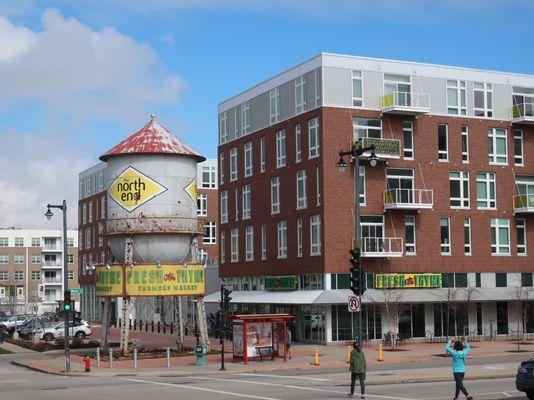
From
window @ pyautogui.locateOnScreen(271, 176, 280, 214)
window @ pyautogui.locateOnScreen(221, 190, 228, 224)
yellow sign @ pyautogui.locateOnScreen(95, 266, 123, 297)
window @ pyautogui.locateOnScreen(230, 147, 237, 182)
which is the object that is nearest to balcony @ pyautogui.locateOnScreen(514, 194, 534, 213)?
window @ pyautogui.locateOnScreen(271, 176, 280, 214)

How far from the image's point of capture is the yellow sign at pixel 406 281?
56.9 metres

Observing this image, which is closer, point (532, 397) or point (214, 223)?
point (532, 397)

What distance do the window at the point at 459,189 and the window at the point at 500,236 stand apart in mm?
2823

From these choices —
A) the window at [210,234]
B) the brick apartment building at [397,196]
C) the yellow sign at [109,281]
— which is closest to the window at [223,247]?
the brick apartment building at [397,196]

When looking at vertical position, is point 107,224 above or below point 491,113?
below

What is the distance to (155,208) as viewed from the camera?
159ft

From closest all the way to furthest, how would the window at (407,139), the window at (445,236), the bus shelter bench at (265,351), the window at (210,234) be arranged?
1. the bus shelter bench at (265,351)
2. the window at (407,139)
3. the window at (445,236)
4. the window at (210,234)

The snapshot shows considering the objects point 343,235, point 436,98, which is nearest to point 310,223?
point 343,235

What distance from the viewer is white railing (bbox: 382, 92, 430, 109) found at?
5794 cm

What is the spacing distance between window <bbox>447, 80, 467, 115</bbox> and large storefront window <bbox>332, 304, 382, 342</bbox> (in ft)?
49.5

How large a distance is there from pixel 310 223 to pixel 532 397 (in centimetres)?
3435

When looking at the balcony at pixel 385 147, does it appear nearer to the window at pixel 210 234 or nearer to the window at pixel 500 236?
the window at pixel 500 236

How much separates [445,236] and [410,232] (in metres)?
2.95

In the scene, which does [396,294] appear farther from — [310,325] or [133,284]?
[133,284]
